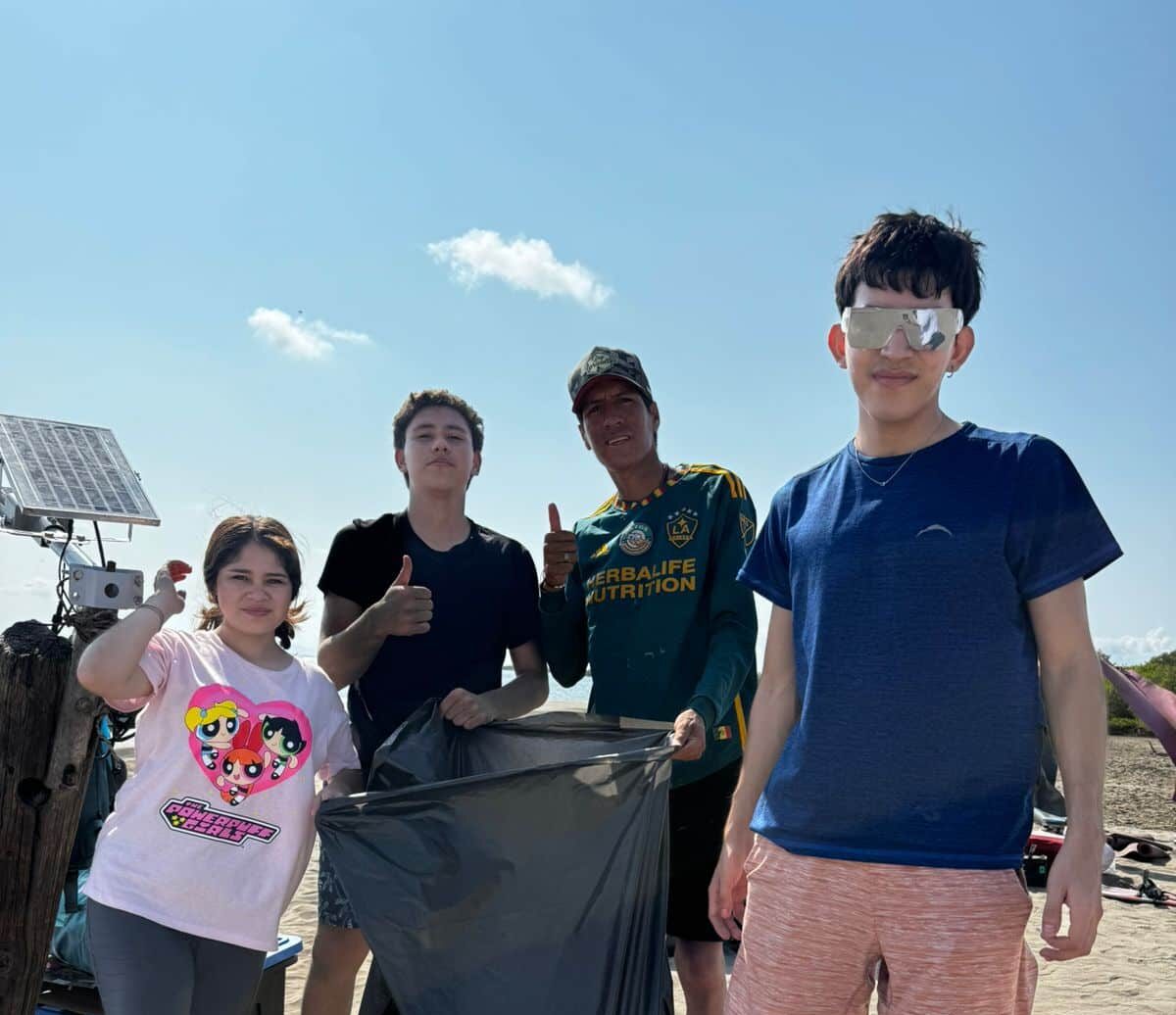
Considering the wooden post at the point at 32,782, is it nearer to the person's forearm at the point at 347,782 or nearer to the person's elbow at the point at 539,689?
the person's forearm at the point at 347,782

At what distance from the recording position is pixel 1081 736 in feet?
5.04

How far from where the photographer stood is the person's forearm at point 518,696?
2.71 m

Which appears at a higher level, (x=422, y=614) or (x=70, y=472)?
(x=70, y=472)

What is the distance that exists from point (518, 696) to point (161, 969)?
1070mm

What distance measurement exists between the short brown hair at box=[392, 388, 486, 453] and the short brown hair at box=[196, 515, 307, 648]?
479mm

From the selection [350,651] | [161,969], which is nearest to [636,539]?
[350,651]

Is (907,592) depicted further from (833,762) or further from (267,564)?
(267,564)

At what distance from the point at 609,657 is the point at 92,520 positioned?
1.54 meters

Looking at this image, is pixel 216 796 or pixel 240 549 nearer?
pixel 216 796

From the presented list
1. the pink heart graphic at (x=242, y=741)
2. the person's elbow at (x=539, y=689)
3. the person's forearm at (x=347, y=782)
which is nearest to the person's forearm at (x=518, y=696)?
the person's elbow at (x=539, y=689)

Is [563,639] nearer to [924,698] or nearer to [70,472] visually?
[924,698]

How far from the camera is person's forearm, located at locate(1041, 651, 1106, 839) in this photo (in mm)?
1502

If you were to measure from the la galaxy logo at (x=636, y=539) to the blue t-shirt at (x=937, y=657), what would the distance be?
107 centimetres

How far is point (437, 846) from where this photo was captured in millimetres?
2059
